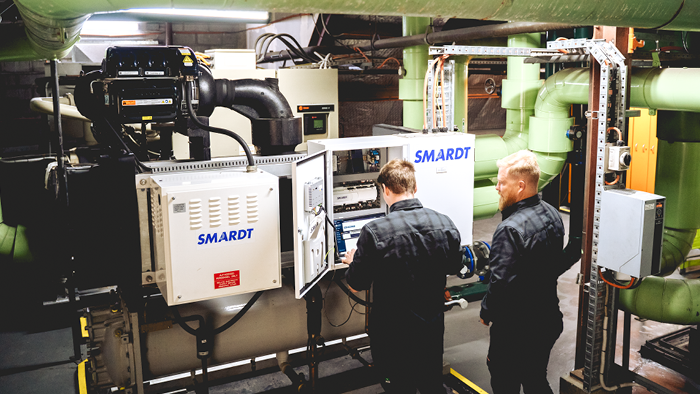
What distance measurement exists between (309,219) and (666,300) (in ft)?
7.12

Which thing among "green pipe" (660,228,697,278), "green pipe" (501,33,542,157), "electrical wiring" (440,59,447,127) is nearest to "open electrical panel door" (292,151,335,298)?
"electrical wiring" (440,59,447,127)

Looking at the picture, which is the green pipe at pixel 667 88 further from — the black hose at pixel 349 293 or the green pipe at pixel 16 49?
the green pipe at pixel 16 49

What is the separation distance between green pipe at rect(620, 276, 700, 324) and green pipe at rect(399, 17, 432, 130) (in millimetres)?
2283

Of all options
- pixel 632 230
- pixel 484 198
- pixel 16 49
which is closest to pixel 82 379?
pixel 16 49

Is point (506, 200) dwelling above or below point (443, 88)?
below

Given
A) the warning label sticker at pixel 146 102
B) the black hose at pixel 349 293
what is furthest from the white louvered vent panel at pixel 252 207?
the black hose at pixel 349 293

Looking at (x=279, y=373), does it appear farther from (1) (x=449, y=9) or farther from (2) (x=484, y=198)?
(1) (x=449, y=9)

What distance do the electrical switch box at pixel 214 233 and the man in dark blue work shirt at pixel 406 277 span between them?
1.36ft

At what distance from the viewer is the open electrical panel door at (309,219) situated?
2385 millimetres

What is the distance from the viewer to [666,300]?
320 cm

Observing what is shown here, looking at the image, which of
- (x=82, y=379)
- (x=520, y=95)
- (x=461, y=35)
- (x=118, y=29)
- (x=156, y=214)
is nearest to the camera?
(x=156, y=214)

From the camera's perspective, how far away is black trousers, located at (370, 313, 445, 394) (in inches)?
96.7

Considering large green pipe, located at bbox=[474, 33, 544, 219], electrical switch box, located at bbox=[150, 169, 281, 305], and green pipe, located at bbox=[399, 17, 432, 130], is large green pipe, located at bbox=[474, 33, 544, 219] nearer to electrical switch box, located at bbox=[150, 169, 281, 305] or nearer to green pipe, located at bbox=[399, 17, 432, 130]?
green pipe, located at bbox=[399, 17, 432, 130]

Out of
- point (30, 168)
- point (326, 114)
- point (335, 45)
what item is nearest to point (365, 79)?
point (335, 45)
